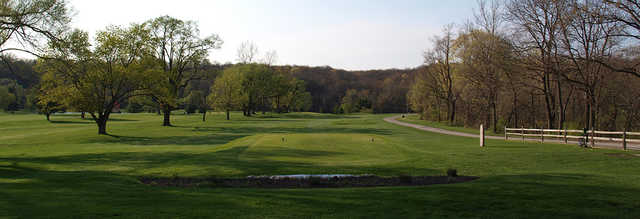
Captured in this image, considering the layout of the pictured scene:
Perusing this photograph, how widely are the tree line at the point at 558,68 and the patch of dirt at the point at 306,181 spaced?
53.8 ft

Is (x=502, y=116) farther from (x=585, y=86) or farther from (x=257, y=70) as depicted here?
(x=257, y=70)

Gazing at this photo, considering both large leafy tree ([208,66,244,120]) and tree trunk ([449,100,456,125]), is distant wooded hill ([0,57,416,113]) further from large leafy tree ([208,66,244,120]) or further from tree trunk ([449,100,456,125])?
tree trunk ([449,100,456,125])

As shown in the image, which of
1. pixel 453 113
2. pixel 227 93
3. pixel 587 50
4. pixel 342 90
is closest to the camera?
pixel 587 50

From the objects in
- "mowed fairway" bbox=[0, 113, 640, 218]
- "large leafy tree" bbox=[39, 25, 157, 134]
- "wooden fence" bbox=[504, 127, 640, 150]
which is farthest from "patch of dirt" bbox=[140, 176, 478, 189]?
"large leafy tree" bbox=[39, 25, 157, 134]

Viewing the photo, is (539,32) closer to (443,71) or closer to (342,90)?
(443,71)

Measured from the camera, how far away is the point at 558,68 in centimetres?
2975

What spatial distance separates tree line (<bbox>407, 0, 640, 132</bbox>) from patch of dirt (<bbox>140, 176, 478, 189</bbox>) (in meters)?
16.4

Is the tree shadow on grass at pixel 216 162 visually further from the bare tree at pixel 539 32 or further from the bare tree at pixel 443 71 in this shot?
the bare tree at pixel 443 71

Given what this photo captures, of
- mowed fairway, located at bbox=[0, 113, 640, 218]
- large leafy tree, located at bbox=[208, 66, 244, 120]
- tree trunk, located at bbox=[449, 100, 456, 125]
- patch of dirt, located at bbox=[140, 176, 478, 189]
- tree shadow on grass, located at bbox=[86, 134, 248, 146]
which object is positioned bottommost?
tree shadow on grass, located at bbox=[86, 134, 248, 146]

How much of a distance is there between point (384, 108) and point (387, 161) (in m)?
116

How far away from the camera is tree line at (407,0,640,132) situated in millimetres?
27875

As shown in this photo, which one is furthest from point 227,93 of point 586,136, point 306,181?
point 306,181

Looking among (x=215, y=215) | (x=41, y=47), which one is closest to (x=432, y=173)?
(x=215, y=215)

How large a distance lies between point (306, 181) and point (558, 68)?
2508 cm
